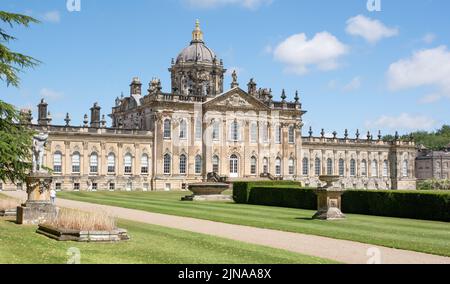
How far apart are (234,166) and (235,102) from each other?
291 inches

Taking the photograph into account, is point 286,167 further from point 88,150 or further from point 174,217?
point 174,217

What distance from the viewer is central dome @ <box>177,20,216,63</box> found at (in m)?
74.5

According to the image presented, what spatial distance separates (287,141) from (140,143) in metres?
18.3

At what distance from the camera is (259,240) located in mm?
17375

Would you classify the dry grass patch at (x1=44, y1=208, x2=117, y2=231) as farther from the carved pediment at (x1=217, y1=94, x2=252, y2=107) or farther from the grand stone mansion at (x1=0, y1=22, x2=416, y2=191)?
the carved pediment at (x1=217, y1=94, x2=252, y2=107)

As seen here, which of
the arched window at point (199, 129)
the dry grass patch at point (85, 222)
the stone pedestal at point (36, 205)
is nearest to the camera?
the dry grass patch at point (85, 222)

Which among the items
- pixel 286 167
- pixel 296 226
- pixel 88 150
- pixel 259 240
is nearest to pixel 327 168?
pixel 286 167

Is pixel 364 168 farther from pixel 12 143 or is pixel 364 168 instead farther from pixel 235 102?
pixel 12 143

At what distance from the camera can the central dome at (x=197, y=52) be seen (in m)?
74.5

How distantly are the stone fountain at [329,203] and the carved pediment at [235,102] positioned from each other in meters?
41.3

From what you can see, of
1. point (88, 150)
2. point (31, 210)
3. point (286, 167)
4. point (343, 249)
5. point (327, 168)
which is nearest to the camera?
point (343, 249)

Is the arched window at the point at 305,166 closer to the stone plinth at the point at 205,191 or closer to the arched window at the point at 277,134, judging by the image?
the arched window at the point at 277,134

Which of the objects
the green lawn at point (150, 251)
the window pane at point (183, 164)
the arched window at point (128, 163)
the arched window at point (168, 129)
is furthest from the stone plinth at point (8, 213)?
the window pane at point (183, 164)

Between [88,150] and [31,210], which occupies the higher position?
[88,150]
